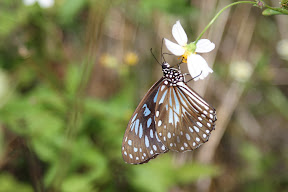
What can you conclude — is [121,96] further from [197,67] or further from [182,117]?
[197,67]

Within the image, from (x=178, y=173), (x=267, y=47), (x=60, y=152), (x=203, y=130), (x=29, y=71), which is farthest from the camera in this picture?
(x=267, y=47)

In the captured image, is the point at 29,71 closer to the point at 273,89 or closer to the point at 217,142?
the point at 217,142

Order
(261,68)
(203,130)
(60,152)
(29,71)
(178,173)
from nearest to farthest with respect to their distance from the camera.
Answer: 1. (203,130)
2. (60,152)
3. (178,173)
4. (29,71)
5. (261,68)

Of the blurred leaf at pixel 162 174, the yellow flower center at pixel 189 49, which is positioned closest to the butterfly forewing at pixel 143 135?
the yellow flower center at pixel 189 49

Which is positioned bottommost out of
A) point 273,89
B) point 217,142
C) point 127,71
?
point 217,142

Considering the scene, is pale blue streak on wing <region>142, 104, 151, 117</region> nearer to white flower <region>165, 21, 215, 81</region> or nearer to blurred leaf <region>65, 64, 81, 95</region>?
white flower <region>165, 21, 215, 81</region>

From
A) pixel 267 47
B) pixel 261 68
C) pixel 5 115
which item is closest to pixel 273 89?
pixel 261 68
